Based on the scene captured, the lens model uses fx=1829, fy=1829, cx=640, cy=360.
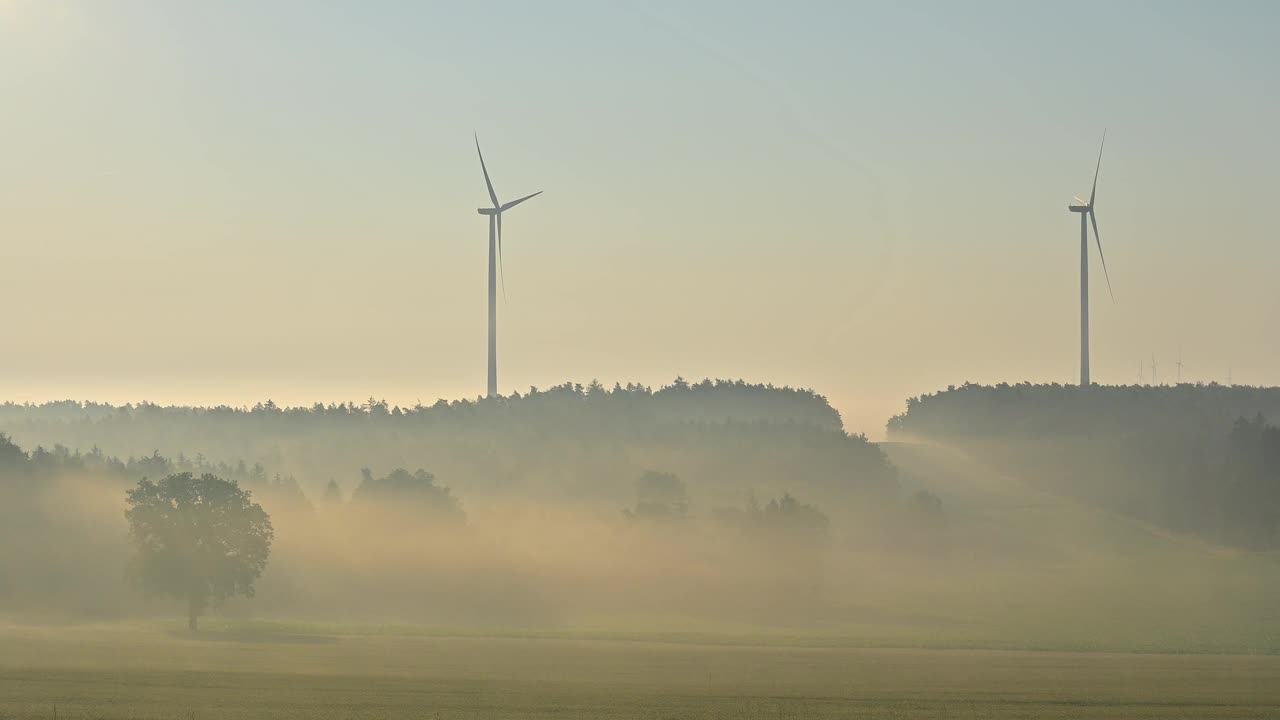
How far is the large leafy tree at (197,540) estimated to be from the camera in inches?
5034

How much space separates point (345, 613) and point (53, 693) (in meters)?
86.4

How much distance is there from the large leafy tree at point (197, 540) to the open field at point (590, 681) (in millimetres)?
17131

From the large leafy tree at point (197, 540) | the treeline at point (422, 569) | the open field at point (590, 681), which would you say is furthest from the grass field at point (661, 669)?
the treeline at point (422, 569)

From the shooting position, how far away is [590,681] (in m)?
79.6

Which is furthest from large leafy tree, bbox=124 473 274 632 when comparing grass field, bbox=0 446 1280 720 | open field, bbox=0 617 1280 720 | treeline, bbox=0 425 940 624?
treeline, bbox=0 425 940 624

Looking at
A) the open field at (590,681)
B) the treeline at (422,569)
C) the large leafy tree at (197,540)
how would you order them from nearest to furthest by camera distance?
the open field at (590,681) < the large leafy tree at (197,540) < the treeline at (422,569)

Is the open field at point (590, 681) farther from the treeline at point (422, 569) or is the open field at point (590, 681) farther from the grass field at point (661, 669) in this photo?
the treeline at point (422, 569)

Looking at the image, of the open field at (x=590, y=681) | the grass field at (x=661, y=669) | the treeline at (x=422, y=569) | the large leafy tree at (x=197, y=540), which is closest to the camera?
the open field at (x=590, y=681)

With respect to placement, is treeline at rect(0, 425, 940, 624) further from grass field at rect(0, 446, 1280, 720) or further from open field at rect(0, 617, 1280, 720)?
open field at rect(0, 617, 1280, 720)

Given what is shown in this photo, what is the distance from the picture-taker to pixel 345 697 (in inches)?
2783

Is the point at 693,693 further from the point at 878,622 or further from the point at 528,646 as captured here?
the point at 878,622

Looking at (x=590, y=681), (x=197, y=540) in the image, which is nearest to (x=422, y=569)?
(x=197, y=540)

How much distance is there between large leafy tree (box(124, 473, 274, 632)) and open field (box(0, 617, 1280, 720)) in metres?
17.1

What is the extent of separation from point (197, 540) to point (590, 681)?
2266 inches
